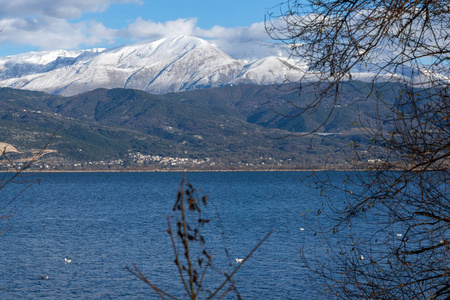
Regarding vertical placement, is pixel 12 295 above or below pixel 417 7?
below

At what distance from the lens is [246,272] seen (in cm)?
2855

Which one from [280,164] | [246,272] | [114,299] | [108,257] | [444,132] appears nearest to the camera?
[444,132]

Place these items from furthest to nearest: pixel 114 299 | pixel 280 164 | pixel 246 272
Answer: pixel 280 164 → pixel 246 272 → pixel 114 299

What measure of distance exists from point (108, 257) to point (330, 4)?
30931mm

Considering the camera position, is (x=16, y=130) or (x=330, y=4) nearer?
(x=330, y=4)

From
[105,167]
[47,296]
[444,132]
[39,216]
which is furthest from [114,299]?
[105,167]

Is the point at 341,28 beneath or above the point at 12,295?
above

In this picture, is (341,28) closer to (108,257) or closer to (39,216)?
(108,257)

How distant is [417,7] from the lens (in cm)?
562

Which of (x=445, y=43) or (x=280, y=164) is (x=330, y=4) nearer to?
(x=445, y=43)

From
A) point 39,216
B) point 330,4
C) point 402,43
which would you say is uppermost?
point 330,4

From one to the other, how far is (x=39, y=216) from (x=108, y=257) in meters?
32.6

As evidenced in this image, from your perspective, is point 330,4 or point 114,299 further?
point 114,299

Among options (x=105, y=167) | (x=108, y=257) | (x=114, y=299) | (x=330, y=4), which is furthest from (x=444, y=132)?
(x=105, y=167)
